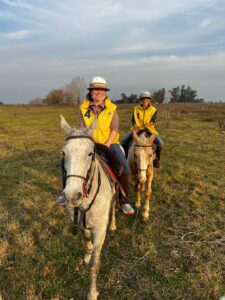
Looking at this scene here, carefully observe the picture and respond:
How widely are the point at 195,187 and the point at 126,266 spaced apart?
4351 millimetres

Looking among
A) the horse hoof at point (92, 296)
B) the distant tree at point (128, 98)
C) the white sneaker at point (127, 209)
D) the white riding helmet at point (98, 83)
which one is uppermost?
the distant tree at point (128, 98)

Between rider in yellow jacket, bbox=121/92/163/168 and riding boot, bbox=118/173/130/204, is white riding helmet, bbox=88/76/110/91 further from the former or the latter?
rider in yellow jacket, bbox=121/92/163/168

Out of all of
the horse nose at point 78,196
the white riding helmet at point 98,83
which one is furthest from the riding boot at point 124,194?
the horse nose at point 78,196

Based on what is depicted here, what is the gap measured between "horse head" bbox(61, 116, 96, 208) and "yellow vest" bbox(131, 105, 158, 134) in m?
4.38

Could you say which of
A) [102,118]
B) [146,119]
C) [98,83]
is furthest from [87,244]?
[146,119]

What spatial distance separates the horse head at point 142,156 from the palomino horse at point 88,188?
1.51 m

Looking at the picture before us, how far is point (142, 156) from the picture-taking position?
5926 mm

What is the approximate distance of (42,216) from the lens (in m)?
6.27

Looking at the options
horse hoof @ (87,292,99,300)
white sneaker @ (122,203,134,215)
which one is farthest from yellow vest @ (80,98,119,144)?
horse hoof @ (87,292,99,300)

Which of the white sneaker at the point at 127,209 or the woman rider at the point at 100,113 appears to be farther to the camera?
the white sneaker at the point at 127,209

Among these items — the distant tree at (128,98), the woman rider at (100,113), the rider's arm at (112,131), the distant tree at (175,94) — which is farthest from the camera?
the distant tree at (175,94)

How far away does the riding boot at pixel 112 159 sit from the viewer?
15.5 ft

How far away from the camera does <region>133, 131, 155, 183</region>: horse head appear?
5938mm

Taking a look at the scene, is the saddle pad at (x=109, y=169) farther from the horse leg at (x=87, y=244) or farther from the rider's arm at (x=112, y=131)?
the horse leg at (x=87, y=244)
